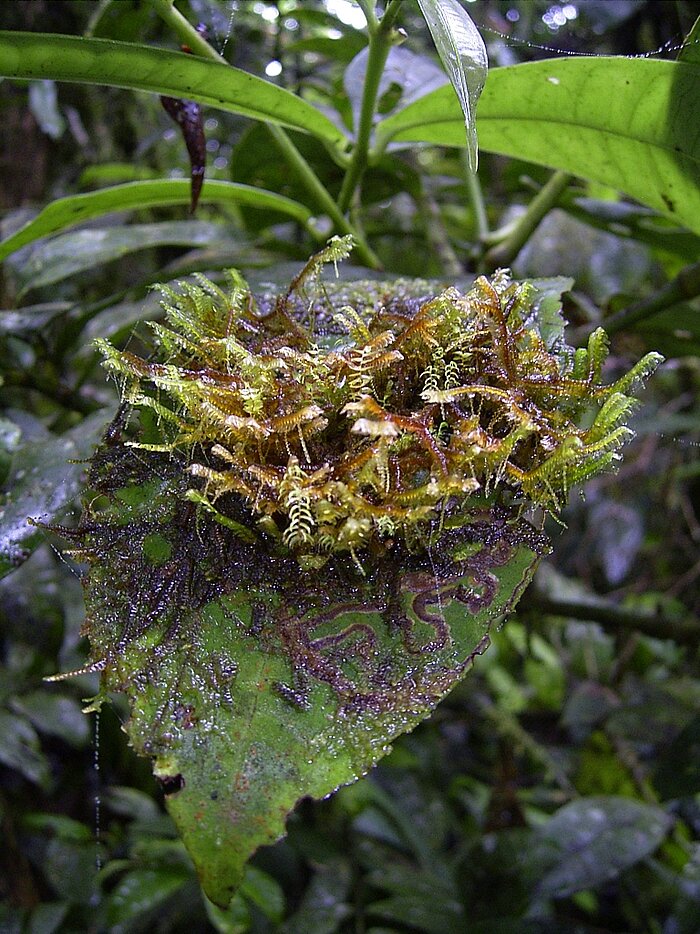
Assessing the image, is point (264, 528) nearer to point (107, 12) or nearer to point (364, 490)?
point (364, 490)

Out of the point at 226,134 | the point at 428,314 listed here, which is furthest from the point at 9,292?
the point at 428,314

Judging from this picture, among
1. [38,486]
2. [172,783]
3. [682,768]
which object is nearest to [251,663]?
[172,783]

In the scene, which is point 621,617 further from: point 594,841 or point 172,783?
point 172,783

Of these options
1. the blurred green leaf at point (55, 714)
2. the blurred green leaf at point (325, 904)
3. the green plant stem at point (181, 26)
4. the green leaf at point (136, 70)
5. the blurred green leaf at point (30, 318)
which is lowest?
the blurred green leaf at point (325, 904)

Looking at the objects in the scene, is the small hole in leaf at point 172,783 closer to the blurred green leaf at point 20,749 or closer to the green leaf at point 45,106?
the blurred green leaf at point 20,749

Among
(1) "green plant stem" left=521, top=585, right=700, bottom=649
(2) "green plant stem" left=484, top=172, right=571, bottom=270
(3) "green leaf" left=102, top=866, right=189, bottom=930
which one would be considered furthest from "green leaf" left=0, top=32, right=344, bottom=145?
(3) "green leaf" left=102, top=866, right=189, bottom=930

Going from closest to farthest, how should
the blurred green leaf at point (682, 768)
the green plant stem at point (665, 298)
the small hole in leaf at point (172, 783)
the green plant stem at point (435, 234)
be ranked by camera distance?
the small hole in leaf at point (172, 783), the green plant stem at point (665, 298), the blurred green leaf at point (682, 768), the green plant stem at point (435, 234)

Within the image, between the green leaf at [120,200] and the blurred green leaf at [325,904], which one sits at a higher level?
the green leaf at [120,200]

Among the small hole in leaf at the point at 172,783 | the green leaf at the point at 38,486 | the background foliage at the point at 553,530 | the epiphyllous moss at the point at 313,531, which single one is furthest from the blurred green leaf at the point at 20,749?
the small hole in leaf at the point at 172,783
